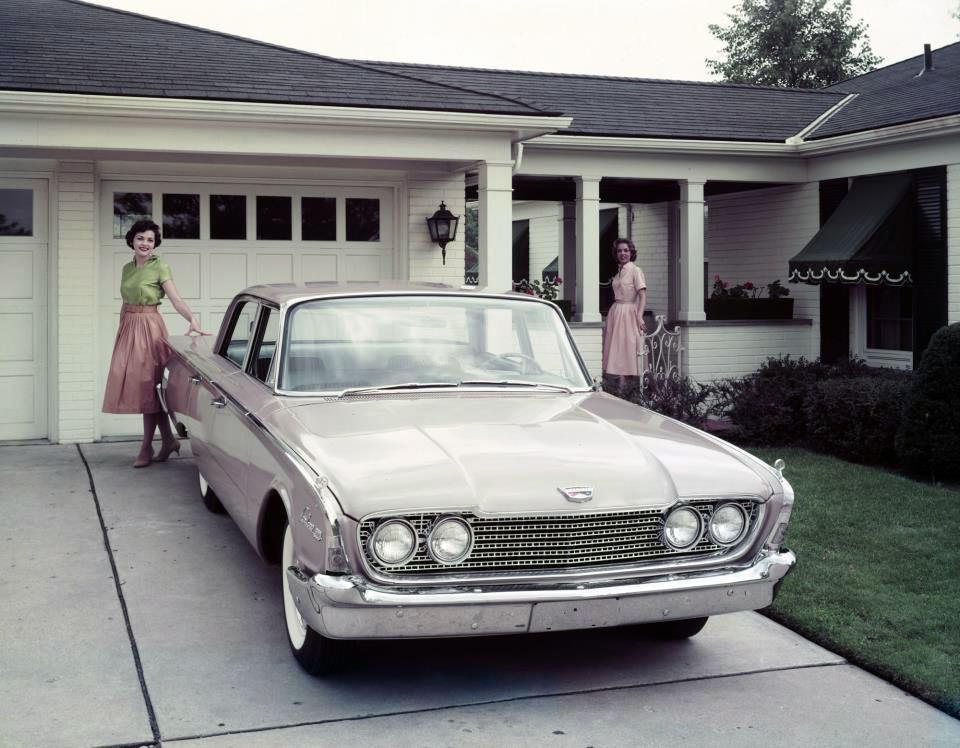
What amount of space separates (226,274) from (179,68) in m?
2.00

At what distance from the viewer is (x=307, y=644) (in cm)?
458

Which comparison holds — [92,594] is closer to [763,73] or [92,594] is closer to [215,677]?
[215,677]

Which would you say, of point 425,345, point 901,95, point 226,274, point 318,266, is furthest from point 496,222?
point 901,95

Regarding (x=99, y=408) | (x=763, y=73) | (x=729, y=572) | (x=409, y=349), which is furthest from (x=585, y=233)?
(x=763, y=73)

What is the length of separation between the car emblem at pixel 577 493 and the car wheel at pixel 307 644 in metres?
1.07

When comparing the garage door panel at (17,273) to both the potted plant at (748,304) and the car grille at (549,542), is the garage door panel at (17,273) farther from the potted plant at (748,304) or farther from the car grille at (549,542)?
the car grille at (549,542)

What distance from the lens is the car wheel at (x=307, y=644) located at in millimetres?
4496

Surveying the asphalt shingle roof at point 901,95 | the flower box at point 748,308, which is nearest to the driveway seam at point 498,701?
the asphalt shingle roof at point 901,95

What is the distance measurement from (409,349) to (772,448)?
20.2 ft

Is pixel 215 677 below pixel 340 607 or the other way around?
below

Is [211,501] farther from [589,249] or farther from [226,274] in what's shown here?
[589,249]

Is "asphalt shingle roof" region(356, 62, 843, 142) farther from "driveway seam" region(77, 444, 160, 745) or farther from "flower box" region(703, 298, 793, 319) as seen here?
"driveway seam" region(77, 444, 160, 745)

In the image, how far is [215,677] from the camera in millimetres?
4668

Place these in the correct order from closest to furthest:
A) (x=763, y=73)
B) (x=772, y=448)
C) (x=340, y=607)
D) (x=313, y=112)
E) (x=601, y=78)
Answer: (x=340, y=607)
(x=313, y=112)
(x=772, y=448)
(x=601, y=78)
(x=763, y=73)
